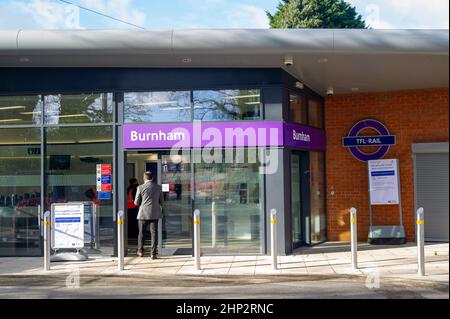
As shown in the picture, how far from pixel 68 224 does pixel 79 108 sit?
7.70ft

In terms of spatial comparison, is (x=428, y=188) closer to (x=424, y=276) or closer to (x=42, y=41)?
(x=424, y=276)

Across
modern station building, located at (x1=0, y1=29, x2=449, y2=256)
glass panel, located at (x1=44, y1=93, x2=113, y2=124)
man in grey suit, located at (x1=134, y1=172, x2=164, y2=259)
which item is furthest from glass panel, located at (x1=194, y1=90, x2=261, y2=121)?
glass panel, located at (x1=44, y1=93, x2=113, y2=124)

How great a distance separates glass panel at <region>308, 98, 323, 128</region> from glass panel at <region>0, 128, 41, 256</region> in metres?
5.93

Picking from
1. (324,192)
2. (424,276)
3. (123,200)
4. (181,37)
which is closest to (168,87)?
(181,37)

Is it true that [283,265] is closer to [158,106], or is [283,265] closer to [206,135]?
[206,135]

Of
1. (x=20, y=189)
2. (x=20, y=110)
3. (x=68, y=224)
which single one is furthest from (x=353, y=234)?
(x=20, y=110)

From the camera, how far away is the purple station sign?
10398mm

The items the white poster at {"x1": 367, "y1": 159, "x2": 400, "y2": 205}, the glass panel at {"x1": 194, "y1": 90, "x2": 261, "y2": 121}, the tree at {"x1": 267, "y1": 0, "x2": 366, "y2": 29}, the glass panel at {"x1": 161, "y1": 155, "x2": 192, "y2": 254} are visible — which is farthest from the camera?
the tree at {"x1": 267, "y1": 0, "x2": 366, "y2": 29}

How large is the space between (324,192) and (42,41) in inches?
283

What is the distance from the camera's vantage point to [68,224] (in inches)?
396

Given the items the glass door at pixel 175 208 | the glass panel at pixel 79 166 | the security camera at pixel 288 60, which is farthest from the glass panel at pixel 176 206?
the security camera at pixel 288 60

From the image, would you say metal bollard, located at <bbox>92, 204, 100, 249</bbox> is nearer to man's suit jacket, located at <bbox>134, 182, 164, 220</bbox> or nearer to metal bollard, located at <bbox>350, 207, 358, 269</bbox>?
man's suit jacket, located at <bbox>134, 182, 164, 220</bbox>

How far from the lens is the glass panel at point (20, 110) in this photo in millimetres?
10672

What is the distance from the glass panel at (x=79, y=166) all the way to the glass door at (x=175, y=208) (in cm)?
108
